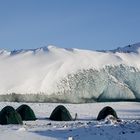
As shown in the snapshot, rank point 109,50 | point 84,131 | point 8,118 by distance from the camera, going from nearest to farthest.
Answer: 1. point 84,131
2. point 8,118
3. point 109,50

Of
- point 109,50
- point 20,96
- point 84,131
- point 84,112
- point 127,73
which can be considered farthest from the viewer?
point 109,50

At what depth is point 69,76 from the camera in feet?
203

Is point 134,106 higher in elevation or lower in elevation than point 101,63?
lower

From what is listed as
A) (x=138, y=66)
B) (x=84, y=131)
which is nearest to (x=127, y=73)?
(x=138, y=66)

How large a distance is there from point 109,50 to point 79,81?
37.8 ft

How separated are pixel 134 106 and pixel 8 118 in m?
25.9

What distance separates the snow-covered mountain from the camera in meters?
59.8

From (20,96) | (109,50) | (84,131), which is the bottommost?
(84,131)

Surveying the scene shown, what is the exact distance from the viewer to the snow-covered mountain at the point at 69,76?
196 feet

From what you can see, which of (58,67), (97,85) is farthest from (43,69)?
(97,85)

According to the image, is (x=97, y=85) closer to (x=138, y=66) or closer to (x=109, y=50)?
(x=138, y=66)

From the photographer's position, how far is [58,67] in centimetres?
6197

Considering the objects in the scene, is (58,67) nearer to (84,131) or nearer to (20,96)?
(20,96)

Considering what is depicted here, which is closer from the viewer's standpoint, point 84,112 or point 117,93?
point 84,112
